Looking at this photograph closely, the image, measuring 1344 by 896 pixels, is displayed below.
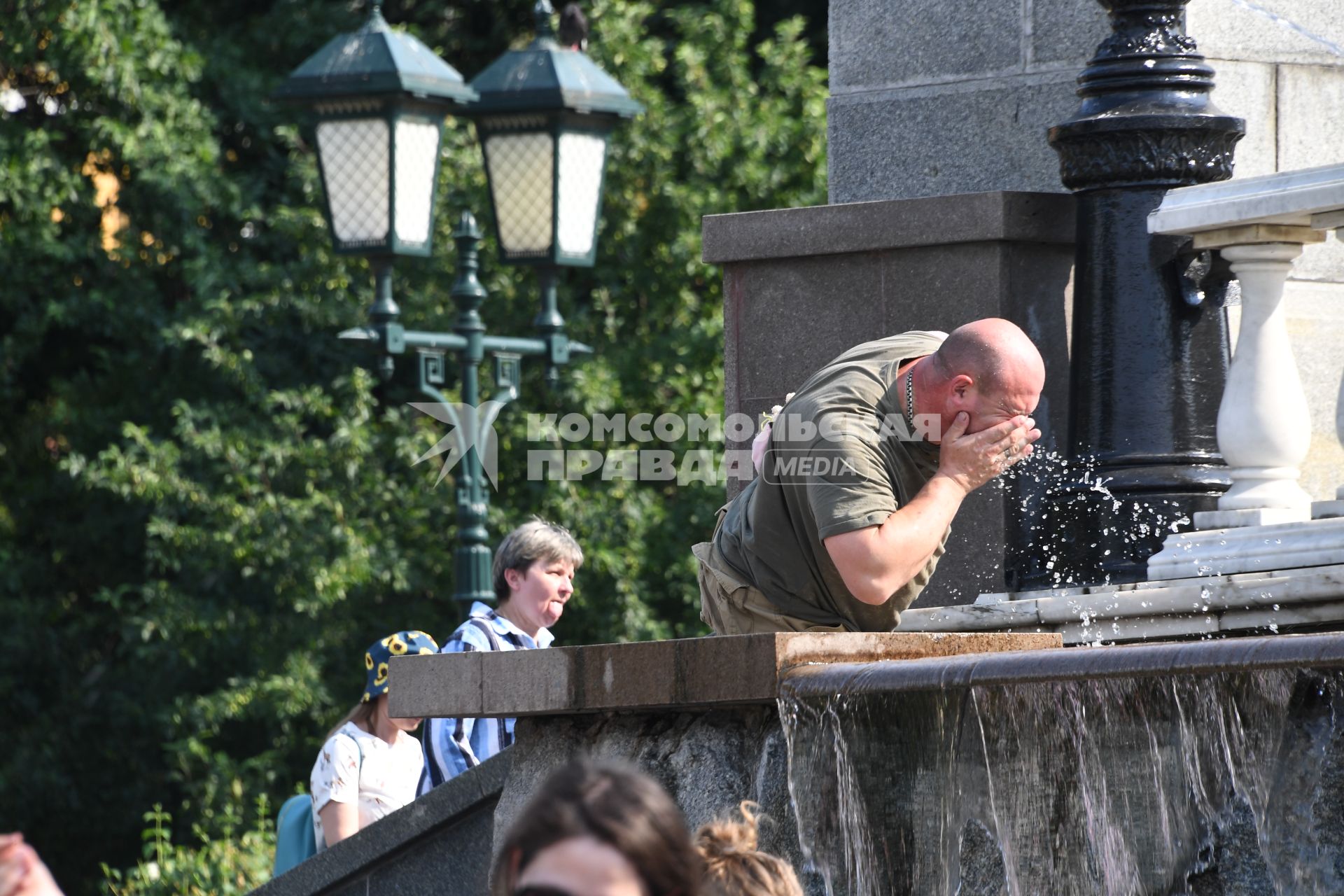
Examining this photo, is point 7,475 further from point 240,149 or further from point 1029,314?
point 1029,314

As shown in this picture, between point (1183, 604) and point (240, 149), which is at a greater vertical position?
point (240, 149)

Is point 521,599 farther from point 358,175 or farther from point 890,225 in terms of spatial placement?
point 358,175

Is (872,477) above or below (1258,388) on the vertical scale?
below

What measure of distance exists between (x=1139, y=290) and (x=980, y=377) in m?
1.14

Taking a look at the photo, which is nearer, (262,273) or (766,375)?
(766,375)

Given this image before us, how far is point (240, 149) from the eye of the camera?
18047 mm

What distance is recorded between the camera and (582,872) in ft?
6.95

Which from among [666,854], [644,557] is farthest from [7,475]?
[666,854]

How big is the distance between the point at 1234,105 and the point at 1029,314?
3.17ft

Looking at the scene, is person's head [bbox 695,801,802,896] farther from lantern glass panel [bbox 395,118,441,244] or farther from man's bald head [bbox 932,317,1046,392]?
lantern glass panel [bbox 395,118,441,244]

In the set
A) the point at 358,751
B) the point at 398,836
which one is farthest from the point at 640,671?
the point at 358,751

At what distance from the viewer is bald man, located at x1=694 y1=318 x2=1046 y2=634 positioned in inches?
178

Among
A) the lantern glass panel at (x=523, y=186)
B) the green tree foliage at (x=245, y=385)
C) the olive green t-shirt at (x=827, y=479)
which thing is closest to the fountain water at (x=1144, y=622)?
the olive green t-shirt at (x=827, y=479)

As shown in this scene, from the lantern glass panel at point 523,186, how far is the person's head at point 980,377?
188 inches
